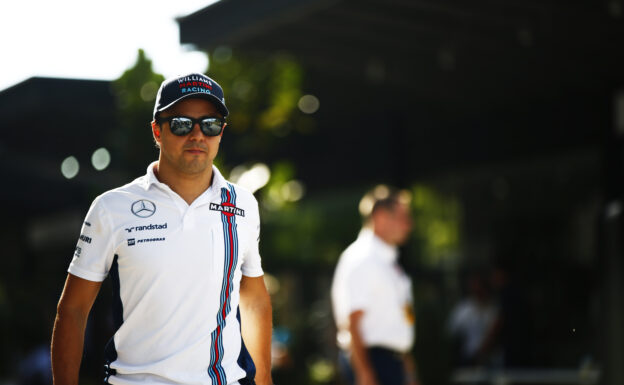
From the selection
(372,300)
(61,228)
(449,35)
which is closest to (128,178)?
(449,35)

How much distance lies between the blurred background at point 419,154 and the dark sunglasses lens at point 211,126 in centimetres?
427

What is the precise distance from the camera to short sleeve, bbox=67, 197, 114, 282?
3.26m

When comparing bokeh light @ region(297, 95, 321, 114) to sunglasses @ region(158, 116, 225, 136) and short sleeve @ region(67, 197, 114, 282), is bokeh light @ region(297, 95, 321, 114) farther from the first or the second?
short sleeve @ region(67, 197, 114, 282)

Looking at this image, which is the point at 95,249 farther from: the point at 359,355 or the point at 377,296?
the point at 377,296

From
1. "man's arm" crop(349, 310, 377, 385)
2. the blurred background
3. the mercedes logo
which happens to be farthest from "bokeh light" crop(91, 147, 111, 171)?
the mercedes logo

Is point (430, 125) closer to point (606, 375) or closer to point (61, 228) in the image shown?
point (606, 375)

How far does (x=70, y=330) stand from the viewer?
128 inches

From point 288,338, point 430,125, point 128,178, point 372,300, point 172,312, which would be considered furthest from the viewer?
point 430,125

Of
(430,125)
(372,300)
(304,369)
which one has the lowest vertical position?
(304,369)

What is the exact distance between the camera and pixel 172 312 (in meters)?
3.30

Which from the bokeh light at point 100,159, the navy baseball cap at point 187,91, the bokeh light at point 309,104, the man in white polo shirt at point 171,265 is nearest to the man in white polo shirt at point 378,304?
the man in white polo shirt at point 171,265

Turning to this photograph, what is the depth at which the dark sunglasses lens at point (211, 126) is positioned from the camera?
11.1 feet

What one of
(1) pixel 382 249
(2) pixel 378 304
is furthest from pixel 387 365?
(1) pixel 382 249

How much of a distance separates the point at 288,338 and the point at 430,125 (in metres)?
4.28
